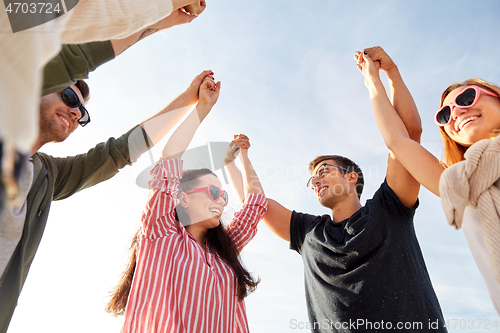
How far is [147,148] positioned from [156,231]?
31.2 inches

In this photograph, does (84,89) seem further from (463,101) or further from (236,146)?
(463,101)

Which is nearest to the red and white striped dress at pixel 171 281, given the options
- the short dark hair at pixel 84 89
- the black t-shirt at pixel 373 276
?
the black t-shirt at pixel 373 276

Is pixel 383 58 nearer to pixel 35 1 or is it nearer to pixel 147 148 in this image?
→ pixel 147 148

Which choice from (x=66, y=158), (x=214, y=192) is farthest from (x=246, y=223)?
(x=66, y=158)

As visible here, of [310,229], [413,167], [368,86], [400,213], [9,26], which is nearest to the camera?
[9,26]

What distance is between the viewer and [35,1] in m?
1.26

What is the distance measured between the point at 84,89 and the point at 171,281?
6.77 feet

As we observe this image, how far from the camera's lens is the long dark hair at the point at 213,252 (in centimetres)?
291

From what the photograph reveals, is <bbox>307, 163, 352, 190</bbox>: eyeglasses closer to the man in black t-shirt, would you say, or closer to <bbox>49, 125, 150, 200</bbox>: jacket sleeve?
the man in black t-shirt

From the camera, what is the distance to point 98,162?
302 cm

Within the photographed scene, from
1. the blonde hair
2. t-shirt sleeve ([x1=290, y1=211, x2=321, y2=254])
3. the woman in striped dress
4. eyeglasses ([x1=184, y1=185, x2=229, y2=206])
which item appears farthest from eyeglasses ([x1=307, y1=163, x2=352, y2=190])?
the blonde hair

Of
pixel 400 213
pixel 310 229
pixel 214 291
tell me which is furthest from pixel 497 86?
pixel 214 291

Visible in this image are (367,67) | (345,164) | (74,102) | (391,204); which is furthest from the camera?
(345,164)

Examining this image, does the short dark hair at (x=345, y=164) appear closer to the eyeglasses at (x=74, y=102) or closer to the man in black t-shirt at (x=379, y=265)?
the man in black t-shirt at (x=379, y=265)
